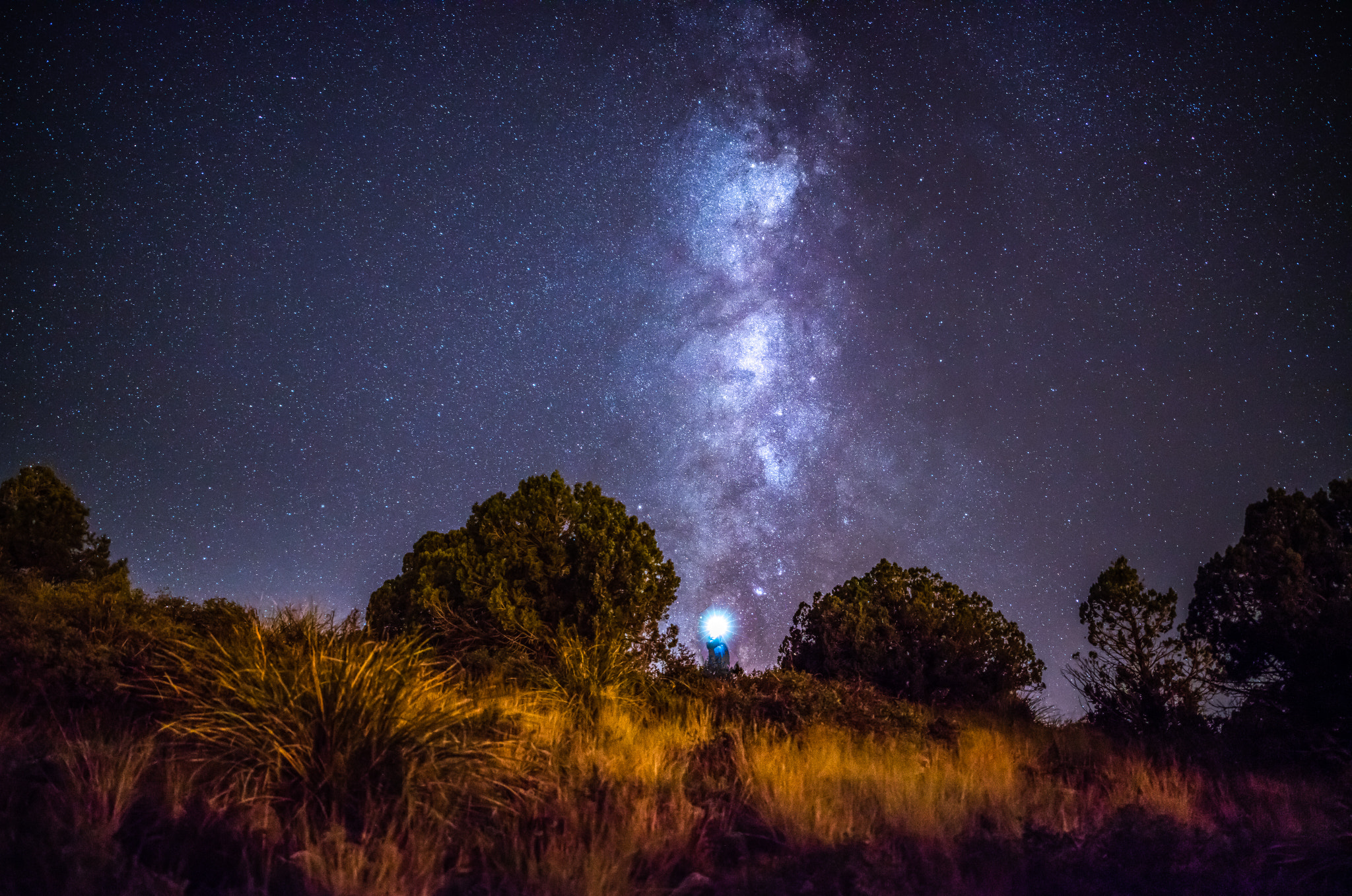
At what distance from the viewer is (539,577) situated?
42.3 feet

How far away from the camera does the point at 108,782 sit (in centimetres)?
432

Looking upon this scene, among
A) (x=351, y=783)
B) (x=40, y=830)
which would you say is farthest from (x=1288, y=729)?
(x=40, y=830)

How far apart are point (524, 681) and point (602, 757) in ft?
13.8

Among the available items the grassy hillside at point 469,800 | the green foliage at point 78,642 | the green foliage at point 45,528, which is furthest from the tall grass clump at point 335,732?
the green foliage at point 45,528

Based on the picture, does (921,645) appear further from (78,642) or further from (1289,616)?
(78,642)

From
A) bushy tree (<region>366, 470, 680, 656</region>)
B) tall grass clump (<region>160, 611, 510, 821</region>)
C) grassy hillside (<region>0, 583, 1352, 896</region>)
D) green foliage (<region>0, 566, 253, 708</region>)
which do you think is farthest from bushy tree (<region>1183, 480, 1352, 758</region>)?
green foliage (<region>0, 566, 253, 708</region>)

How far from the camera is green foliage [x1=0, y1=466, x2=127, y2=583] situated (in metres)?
18.3

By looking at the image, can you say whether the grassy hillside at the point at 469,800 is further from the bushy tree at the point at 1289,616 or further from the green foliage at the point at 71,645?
the bushy tree at the point at 1289,616

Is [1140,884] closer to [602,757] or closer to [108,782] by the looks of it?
[602,757]

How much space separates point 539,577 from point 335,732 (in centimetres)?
771

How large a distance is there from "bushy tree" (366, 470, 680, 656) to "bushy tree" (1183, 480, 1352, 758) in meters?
9.56

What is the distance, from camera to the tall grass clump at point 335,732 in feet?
16.2

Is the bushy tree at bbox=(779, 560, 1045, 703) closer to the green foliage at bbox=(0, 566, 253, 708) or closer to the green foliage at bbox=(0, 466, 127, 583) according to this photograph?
the green foliage at bbox=(0, 566, 253, 708)

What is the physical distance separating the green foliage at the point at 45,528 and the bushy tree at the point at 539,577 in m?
11.8
